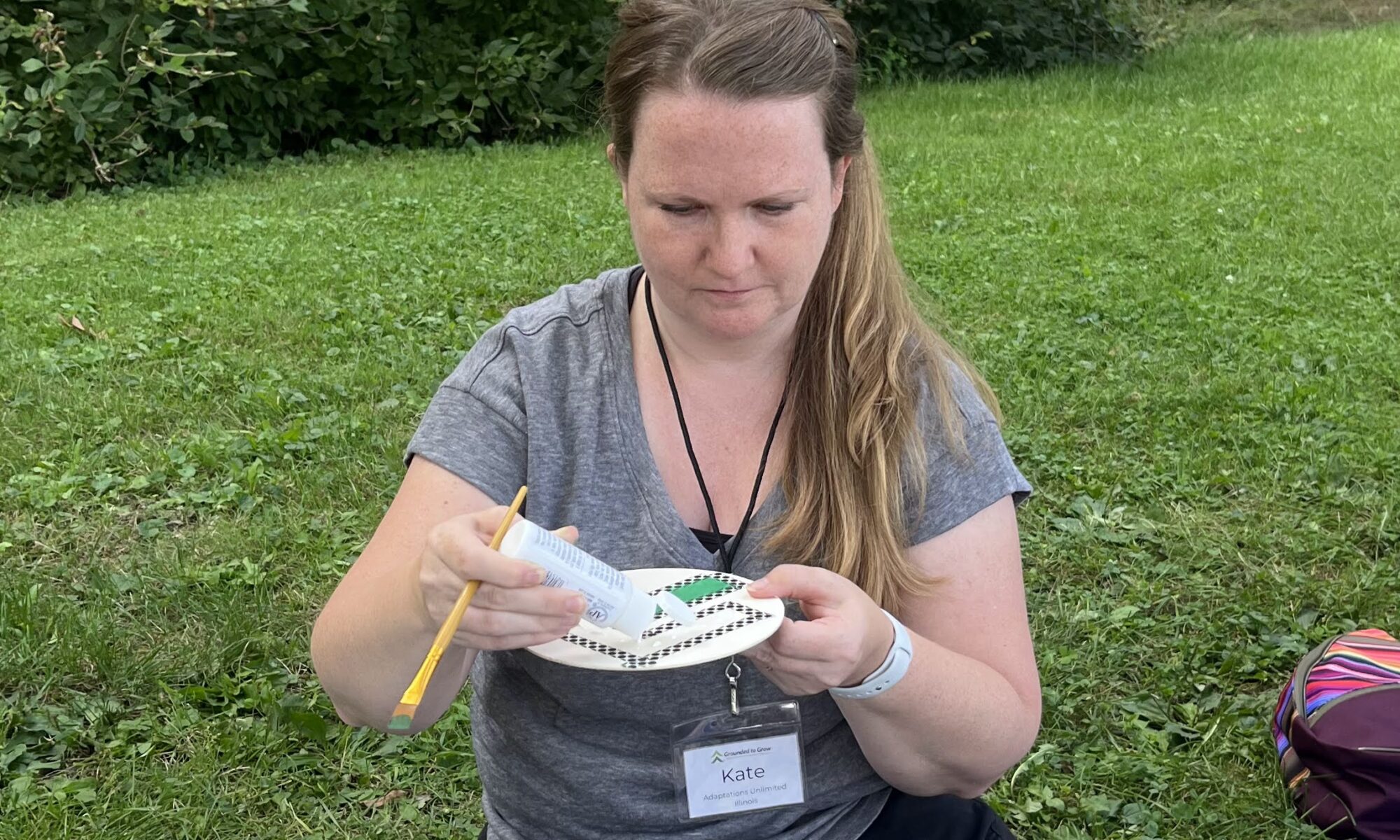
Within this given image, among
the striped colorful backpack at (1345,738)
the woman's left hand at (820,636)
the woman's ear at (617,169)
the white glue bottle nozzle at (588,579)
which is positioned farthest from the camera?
the striped colorful backpack at (1345,738)

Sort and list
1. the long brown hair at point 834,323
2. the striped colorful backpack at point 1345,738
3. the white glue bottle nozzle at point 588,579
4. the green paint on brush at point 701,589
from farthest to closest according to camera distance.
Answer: the striped colorful backpack at point 1345,738 → the long brown hair at point 834,323 → the green paint on brush at point 701,589 → the white glue bottle nozzle at point 588,579

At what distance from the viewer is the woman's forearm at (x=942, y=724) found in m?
1.48

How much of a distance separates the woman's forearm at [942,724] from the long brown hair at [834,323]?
0.48 ft

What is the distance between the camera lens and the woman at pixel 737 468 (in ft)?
4.97

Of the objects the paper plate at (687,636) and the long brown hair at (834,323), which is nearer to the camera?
the paper plate at (687,636)

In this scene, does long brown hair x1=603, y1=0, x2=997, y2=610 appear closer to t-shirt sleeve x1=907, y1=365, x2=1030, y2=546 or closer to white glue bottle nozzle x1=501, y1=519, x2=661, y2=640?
t-shirt sleeve x1=907, y1=365, x2=1030, y2=546

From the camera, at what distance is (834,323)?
174 cm

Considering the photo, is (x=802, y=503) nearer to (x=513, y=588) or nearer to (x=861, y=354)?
(x=861, y=354)

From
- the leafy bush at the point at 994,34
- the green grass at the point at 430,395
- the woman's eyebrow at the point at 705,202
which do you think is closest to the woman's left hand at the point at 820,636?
the woman's eyebrow at the point at 705,202

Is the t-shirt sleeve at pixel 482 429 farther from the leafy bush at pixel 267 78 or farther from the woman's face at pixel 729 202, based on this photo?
the leafy bush at pixel 267 78

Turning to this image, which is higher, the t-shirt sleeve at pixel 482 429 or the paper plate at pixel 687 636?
the t-shirt sleeve at pixel 482 429

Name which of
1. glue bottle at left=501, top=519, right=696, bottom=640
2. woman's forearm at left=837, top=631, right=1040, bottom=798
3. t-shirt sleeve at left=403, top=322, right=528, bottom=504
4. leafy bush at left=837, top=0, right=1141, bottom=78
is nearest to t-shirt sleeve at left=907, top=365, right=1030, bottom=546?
woman's forearm at left=837, top=631, right=1040, bottom=798

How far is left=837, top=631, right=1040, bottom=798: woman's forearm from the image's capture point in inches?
58.2

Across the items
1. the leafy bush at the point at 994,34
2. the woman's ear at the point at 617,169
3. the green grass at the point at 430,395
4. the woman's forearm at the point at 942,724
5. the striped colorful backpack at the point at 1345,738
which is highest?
the woman's ear at the point at 617,169
